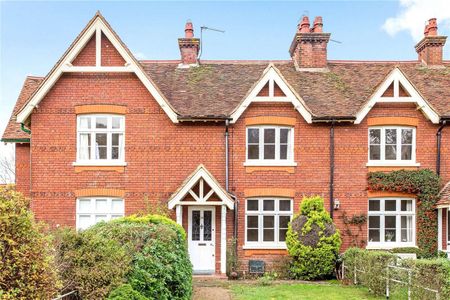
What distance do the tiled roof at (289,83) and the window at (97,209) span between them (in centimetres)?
427

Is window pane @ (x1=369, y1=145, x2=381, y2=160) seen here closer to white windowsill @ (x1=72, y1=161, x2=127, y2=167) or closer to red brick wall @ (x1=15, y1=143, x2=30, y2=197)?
white windowsill @ (x1=72, y1=161, x2=127, y2=167)

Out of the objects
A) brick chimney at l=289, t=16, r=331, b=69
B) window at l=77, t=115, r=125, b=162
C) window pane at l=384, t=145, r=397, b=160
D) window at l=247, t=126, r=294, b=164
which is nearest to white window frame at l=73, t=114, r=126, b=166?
window at l=77, t=115, r=125, b=162

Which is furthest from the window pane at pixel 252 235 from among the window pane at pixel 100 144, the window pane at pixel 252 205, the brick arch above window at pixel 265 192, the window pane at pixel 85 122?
the window pane at pixel 85 122

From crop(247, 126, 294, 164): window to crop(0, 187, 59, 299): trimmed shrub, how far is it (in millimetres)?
12991

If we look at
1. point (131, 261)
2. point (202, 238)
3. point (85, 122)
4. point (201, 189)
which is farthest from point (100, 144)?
point (131, 261)

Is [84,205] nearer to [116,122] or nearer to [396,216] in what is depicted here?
[116,122]

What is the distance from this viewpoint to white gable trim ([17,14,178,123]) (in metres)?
18.1

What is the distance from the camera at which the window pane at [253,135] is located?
18906mm

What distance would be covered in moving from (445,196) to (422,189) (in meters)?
0.87

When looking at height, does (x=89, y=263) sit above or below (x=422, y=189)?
below

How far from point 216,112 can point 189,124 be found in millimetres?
1161

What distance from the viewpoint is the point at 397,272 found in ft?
41.8

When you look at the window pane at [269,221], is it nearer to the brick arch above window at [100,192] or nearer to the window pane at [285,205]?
the window pane at [285,205]

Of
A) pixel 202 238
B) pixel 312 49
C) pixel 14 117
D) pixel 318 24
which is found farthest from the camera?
pixel 318 24
